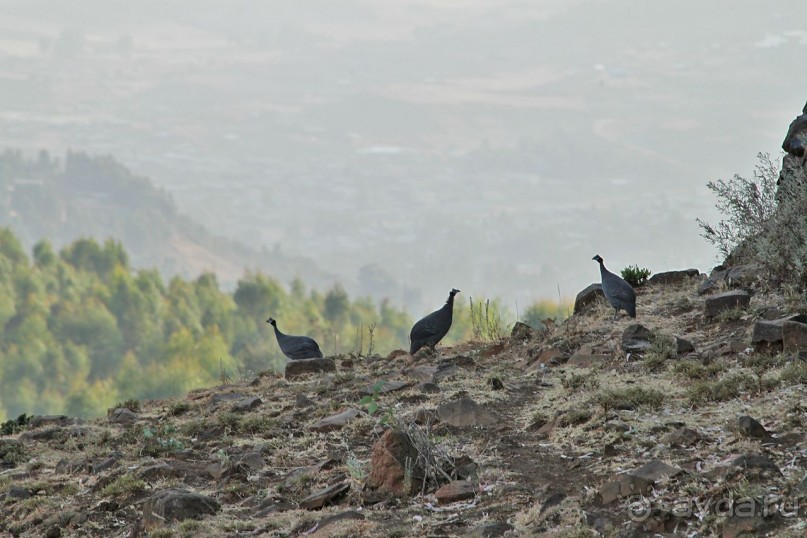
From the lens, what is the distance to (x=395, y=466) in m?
6.61

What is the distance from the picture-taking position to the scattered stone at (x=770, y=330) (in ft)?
26.9

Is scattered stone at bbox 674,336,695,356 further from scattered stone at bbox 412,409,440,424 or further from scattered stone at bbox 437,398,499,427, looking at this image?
scattered stone at bbox 412,409,440,424

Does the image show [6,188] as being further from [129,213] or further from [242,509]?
[242,509]

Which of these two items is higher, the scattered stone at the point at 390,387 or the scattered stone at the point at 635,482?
the scattered stone at the point at 390,387

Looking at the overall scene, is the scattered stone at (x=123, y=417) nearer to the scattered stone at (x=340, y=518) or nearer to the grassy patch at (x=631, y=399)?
the scattered stone at (x=340, y=518)

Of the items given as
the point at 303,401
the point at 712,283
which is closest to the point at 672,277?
the point at 712,283

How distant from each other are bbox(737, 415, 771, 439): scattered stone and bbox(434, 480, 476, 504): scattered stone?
1692 mm

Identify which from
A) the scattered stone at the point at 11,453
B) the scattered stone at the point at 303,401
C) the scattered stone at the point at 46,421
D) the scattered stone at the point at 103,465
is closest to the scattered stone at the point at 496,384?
the scattered stone at the point at 303,401

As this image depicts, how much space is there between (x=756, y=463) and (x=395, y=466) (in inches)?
85.5

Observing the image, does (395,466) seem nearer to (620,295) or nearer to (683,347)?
(683,347)

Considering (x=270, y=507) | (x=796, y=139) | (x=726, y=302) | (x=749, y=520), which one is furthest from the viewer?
(x=796, y=139)

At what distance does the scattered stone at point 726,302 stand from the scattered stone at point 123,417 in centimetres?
570

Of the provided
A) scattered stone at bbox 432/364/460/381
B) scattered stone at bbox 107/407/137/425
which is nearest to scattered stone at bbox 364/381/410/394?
scattered stone at bbox 432/364/460/381

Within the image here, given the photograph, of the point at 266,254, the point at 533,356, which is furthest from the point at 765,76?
the point at 533,356
